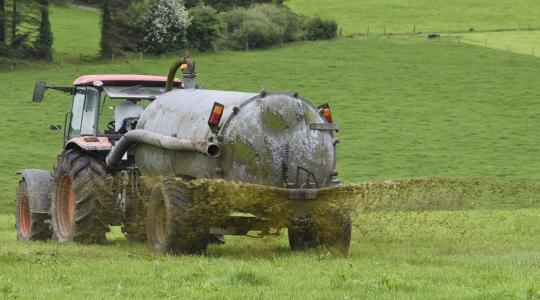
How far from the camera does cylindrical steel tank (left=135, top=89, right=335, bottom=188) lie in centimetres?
1599

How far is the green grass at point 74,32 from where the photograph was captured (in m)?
78.4

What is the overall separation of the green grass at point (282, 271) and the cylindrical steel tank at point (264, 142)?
116 cm

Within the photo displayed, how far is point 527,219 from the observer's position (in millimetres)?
23781

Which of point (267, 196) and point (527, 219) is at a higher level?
point (267, 196)

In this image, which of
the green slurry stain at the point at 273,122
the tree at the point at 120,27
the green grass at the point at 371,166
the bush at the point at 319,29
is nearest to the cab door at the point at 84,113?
the green grass at the point at 371,166

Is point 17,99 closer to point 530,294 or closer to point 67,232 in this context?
point 67,232

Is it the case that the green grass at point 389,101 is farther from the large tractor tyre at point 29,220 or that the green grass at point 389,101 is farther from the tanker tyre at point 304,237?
the tanker tyre at point 304,237

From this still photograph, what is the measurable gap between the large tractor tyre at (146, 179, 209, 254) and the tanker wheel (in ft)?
14.3

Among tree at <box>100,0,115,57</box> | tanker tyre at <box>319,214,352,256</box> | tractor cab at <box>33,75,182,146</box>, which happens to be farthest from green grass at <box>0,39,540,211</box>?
tanker tyre at <box>319,214,352,256</box>

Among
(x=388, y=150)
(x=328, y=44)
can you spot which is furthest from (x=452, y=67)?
(x=388, y=150)

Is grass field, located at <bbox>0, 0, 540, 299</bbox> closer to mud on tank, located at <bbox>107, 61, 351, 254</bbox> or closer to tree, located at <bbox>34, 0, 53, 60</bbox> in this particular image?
mud on tank, located at <bbox>107, 61, 351, 254</bbox>

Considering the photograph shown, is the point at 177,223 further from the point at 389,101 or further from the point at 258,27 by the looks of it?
the point at 258,27

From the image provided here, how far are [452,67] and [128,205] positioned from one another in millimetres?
55323

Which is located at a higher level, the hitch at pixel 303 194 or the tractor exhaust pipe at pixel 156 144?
the tractor exhaust pipe at pixel 156 144
